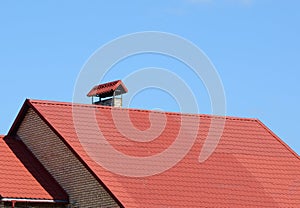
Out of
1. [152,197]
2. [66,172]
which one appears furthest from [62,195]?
[152,197]

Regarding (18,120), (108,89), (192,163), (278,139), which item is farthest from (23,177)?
(278,139)

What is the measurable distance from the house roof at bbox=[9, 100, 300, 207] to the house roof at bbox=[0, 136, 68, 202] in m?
1.67

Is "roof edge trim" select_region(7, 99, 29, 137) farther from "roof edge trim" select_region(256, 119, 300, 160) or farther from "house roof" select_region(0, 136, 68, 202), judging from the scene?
"roof edge trim" select_region(256, 119, 300, 160)

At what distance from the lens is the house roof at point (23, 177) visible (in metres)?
34.2

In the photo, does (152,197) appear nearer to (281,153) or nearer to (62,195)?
(62,195)

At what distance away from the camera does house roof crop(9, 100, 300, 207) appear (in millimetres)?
33938

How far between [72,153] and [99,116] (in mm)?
3277

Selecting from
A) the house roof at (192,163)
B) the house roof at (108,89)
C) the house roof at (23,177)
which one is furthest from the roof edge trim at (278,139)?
the house roof at (23,177)

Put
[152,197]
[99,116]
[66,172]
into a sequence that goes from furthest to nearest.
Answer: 1. [99,116]
2. [66,172]
3. [152,197]

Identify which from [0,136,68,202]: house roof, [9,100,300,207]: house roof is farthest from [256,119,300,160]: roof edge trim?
[0,136,68,202]: house roof

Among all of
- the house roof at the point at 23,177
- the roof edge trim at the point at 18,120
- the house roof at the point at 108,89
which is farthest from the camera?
the house roof at the point at 108,89

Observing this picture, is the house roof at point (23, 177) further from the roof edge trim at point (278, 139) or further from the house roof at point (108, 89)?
the roof edge trim at point (278, 139)

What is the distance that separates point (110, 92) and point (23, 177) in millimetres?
7653

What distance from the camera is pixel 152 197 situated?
110ft
